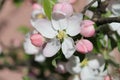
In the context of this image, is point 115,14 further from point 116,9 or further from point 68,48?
point 68,48

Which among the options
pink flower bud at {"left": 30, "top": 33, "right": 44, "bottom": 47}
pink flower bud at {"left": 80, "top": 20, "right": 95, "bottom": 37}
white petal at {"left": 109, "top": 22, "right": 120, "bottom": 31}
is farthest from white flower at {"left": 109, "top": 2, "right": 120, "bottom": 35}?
pink flower bud at {"left": 30, "top": 33, "right": 44, "bottom": 47}

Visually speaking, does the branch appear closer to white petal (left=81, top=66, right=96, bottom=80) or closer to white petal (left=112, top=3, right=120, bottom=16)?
white petal (left=112, top=3, right=120, bottom=16)

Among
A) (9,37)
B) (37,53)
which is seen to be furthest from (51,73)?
(9,37)

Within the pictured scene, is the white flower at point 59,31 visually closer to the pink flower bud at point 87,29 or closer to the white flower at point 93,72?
the pink flower bud at point 87,29

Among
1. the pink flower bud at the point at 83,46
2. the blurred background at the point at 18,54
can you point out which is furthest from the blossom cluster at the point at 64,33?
the blurred background at the point at 18,54

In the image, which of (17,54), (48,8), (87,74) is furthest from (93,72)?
(17,54)

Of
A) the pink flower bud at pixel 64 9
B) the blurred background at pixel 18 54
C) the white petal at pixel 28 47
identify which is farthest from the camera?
the blurred background at pixel 18 54
